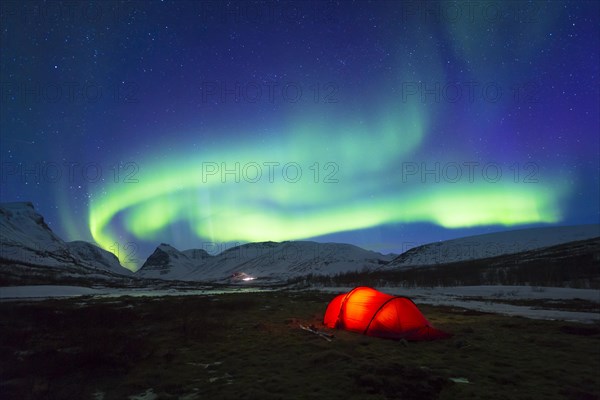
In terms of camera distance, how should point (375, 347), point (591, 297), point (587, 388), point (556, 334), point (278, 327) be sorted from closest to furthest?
point (587, 388), point (375, 347), point (556, 334), point (278, 327), point (591, 297)

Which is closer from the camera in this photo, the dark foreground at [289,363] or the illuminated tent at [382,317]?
the dark foreground at [289,363]

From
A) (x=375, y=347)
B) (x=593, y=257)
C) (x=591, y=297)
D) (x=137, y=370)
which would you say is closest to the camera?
(x=137, y=370)

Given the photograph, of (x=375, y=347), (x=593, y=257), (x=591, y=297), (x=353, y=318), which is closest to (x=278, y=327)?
(x=353, y=318)

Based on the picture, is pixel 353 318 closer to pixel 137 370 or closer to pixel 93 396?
pixel 137 370

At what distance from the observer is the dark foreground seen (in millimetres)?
8953

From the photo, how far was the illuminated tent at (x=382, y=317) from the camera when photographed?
49.8ft

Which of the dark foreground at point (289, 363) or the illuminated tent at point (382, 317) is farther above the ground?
the illuminated tent at point (382, 317)

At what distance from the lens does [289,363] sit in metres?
11.6

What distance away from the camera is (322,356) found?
11797mm

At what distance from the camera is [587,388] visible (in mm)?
9344

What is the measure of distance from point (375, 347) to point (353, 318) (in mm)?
3585

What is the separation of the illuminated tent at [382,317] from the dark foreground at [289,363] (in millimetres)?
633

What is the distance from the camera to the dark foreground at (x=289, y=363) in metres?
8.95

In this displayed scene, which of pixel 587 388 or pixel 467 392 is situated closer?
pixel 467 392
